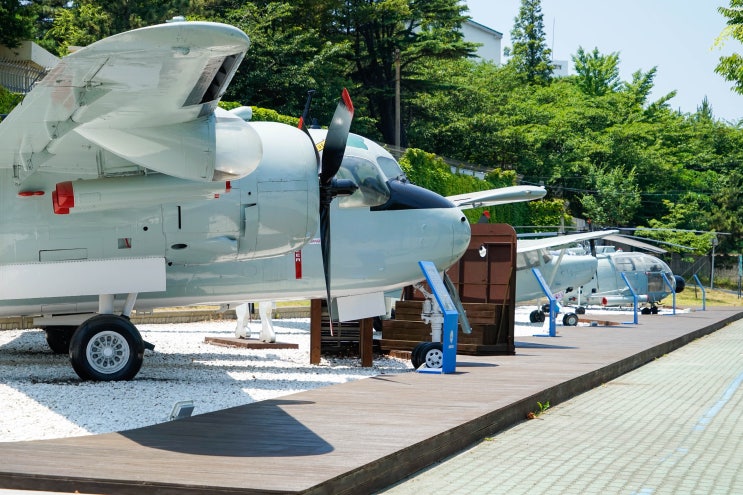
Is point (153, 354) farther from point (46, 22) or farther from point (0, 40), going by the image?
point (46, 22)

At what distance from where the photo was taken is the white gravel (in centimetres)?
966

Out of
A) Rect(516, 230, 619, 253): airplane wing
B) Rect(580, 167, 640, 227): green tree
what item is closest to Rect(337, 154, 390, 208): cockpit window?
Rect(516, 230, 619, 253): airplane wing

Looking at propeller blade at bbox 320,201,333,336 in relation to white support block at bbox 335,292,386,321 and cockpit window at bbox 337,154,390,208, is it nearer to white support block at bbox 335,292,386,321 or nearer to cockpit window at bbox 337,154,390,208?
cockpit window at bbox 337,154,390,208

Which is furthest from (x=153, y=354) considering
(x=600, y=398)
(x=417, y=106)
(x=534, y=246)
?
(x=417, y=106)

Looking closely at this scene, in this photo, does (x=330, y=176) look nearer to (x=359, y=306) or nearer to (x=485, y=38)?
(x=359, y=306)

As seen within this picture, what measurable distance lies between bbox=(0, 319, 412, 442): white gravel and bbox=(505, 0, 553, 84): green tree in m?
71.8

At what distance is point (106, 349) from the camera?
12.5 m

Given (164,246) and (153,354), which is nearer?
(164,246)

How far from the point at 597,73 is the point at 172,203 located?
78085mm

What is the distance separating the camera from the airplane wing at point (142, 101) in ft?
26.0

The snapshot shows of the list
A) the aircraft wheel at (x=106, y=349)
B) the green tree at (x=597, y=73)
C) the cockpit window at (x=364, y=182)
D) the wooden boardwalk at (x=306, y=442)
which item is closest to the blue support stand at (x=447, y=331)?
the wooden boardwalk at (x=306, y=442)

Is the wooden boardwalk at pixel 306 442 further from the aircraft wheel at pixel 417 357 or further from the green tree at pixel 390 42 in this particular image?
the green tree at pixel 390 42

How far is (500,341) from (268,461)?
1168 centimetres

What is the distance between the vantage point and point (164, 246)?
43.1ft
